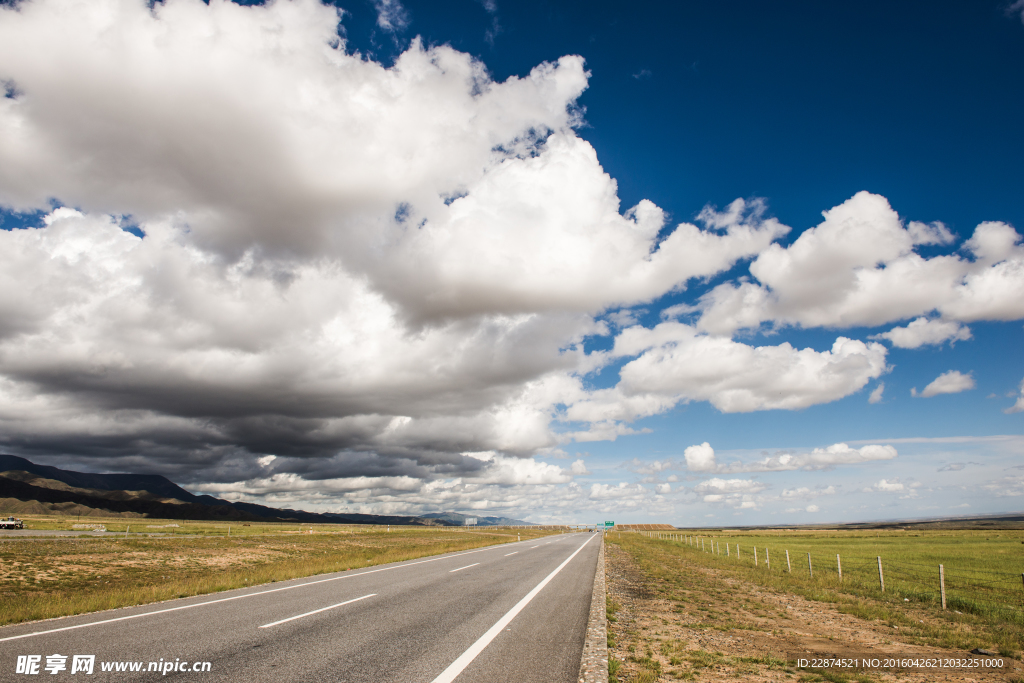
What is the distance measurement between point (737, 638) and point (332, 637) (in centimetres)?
781

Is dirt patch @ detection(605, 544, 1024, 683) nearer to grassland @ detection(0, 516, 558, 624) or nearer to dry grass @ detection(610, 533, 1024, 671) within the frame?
dry grass @ detection(610, 533, 1024, 671)

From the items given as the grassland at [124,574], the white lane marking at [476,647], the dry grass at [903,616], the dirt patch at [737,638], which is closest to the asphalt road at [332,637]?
the white lane marking at [476,647]

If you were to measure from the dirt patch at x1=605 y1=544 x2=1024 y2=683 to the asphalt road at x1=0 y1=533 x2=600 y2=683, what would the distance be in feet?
3.76

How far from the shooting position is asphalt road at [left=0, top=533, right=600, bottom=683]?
20.9 ft

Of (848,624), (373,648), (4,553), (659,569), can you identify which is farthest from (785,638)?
(4,553)

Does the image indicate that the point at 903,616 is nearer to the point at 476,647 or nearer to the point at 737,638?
Answer: the point at 737,638

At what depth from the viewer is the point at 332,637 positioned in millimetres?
8164

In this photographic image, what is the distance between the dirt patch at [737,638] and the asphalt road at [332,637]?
1.15 metres

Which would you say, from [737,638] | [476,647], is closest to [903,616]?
[737,638]

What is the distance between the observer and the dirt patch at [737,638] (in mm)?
7812

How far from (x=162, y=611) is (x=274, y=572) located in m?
9.54

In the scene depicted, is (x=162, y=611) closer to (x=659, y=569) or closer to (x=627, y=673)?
(x=627, y=673)

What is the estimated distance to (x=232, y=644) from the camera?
25.1ft

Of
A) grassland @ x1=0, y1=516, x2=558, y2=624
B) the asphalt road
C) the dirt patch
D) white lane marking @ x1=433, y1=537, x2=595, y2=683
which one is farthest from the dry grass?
grassland @ x1=0, y1=516, x2=558, y2=624
